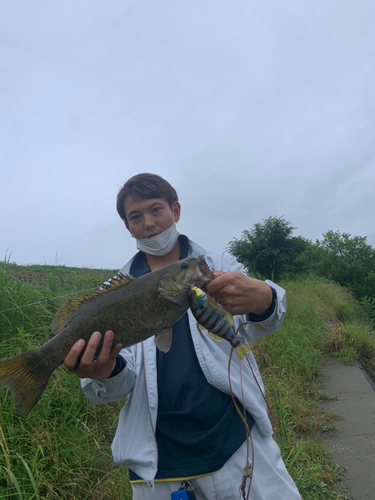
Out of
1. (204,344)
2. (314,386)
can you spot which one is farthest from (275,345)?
(204,344)

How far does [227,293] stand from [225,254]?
0.73 m

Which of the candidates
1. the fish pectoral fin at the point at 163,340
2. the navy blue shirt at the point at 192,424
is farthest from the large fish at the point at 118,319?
the navy blue shirt at the point at 192,424

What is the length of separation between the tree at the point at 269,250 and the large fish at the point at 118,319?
17628 millimetres

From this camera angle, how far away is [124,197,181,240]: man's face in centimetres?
247

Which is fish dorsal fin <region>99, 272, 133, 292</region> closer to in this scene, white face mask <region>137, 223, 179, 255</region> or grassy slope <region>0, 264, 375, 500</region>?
white face mask <region>137, 223, 179, 255</region>

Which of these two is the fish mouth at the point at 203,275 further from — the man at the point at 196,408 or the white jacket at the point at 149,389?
the white jacket at the point at 149,389

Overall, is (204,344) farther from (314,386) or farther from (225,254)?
(314,386)

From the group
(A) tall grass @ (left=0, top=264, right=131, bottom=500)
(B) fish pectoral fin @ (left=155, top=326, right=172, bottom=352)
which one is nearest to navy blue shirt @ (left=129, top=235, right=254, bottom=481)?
(B) fish pectoral fin @ (left=155, top=326, right=172, bottom=352)

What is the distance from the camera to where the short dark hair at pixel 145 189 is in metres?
2.51

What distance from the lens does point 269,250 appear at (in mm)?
19500

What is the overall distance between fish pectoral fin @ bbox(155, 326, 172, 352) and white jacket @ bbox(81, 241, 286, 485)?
140 mm

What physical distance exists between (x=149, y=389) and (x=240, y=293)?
2.56 feet

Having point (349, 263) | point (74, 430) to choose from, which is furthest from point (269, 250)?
point (74, 430)

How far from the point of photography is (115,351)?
1876 millimetres
